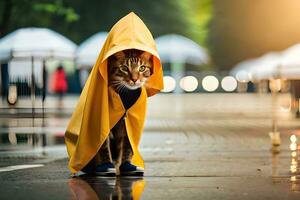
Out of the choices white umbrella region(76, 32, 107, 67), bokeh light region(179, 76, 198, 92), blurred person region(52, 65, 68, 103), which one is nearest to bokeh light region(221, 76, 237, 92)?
bokeh light region(179, 76, 198, 92)

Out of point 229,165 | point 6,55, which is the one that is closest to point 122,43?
point 229,165

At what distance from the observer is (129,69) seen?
30.4ft

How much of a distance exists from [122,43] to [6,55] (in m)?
18.3

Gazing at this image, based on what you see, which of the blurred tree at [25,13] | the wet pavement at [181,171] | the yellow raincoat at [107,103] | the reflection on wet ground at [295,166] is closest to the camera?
the wet pavement at [181,171]

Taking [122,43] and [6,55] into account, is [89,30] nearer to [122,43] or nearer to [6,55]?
[6,55]

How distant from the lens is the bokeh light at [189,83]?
5112cm

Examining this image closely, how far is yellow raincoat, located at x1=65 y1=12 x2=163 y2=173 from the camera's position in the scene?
9273 millimetres

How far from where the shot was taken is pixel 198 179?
9.66 meters

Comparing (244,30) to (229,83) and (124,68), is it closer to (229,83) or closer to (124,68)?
(229,83)

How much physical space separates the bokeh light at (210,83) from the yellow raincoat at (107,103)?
39860 millimetres

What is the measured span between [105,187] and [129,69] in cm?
143

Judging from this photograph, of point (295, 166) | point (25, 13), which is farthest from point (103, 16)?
point (295, 166)

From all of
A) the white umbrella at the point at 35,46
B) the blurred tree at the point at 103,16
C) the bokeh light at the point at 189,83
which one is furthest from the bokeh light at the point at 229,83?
the white umbrella at the point at 35,46

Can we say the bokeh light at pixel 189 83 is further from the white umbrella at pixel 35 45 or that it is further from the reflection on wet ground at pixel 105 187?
the reflection on wet ground at pixel 105 187
